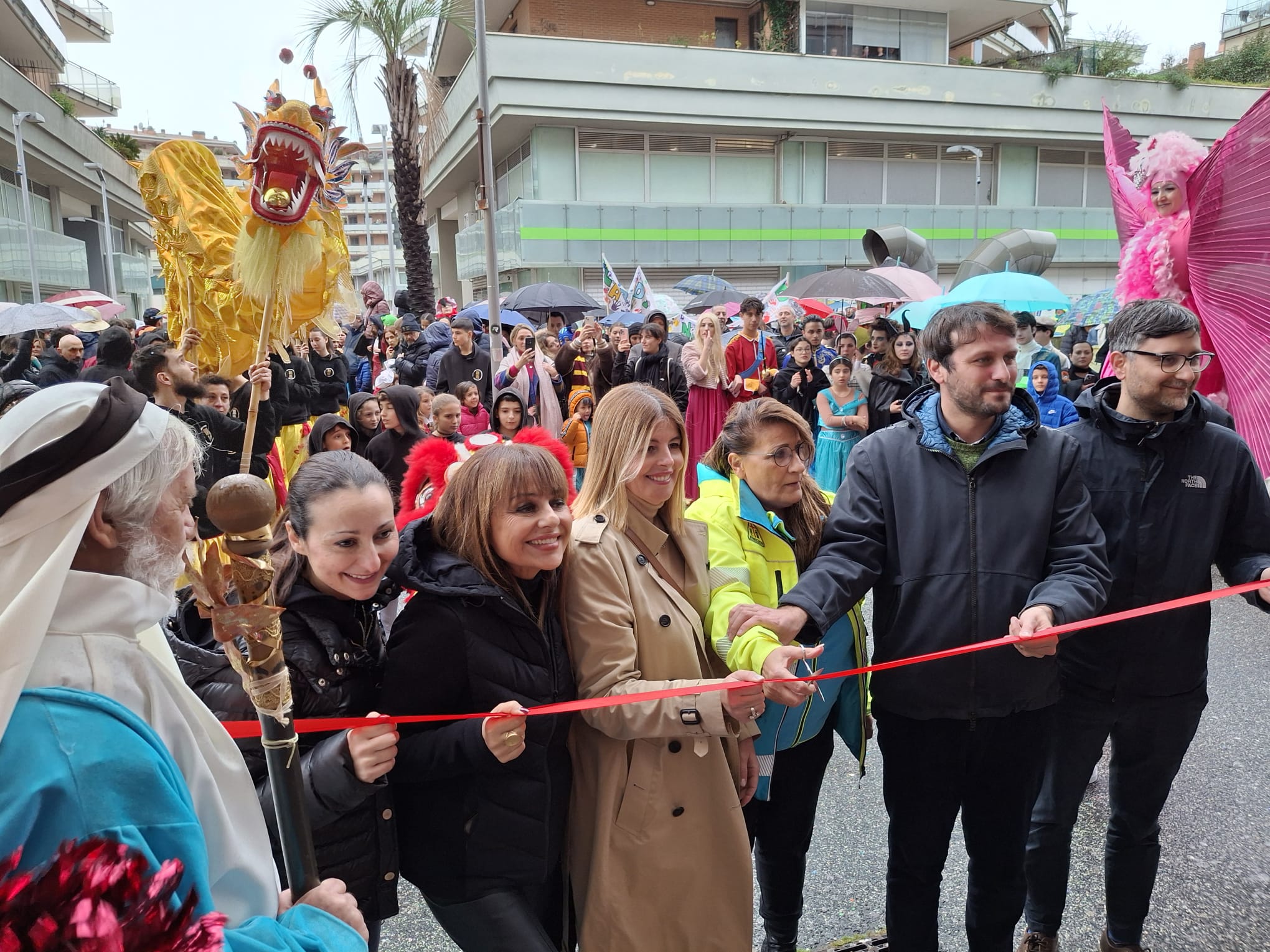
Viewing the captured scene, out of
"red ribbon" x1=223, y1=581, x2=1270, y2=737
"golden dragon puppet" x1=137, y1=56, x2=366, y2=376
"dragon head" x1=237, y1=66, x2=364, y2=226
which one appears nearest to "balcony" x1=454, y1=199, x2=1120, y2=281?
"golden dragon puppet" x1=137, y1=56, x2=366, y2=376

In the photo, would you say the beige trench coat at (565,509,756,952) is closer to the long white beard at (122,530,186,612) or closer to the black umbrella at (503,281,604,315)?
the long white beard at (122,530,186,612)

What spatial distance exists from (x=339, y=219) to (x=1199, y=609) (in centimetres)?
336

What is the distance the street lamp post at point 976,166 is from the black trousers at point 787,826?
2736 cm

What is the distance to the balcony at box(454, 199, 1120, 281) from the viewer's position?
83.8ft

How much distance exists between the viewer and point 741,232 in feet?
89.5

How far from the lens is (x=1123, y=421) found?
2.76 m

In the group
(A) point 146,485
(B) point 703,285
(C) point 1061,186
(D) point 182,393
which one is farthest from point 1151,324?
(C) point 1061,186

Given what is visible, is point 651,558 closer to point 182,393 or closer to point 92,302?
point 182,393

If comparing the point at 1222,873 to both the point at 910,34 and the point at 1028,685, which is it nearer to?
the point at 1028,685

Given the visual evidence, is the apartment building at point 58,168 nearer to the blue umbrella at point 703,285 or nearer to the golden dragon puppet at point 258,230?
the blue umbrella at point 703,285

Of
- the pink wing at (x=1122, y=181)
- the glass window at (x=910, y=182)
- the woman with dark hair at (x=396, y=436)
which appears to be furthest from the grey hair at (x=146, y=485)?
the glass window at (x=910, y=182)

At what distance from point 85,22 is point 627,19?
30510mm

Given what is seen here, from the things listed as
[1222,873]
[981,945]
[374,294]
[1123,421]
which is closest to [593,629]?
[981,945]

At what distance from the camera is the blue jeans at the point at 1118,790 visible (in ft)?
9.04
